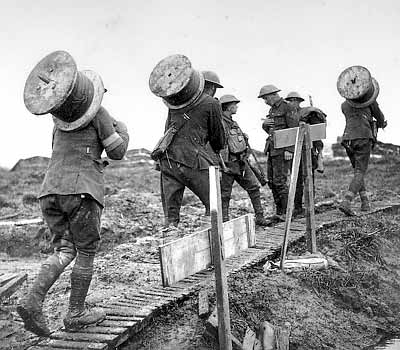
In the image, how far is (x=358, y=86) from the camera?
8.52 meters

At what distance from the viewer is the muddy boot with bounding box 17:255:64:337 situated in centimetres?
392

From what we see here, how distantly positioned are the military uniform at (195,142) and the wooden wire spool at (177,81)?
12 cm

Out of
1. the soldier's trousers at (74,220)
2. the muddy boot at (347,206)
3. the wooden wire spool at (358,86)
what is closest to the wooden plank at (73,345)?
the soldier's trousers at (74,220)

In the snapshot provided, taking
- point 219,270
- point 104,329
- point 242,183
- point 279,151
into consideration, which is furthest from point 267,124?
point 104,329


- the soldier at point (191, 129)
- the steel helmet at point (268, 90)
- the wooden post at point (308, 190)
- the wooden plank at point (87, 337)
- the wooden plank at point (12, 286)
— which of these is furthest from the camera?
the steel helmet at point (268, 90)

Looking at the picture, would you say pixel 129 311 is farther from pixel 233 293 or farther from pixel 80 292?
pixel 233 293

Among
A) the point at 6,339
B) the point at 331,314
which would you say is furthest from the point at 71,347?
the point at 331,314

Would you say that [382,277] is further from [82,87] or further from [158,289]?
[82,87]

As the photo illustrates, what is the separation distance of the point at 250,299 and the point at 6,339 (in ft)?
7.10

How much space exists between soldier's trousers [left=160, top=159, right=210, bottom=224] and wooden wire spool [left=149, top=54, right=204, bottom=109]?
706 millimetres

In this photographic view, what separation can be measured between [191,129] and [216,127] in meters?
0.28

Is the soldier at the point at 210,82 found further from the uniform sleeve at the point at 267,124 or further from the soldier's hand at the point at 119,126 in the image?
the soldier's hand at the point at 119,126

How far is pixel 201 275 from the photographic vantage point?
5.59m

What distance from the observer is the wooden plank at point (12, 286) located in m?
5.71
